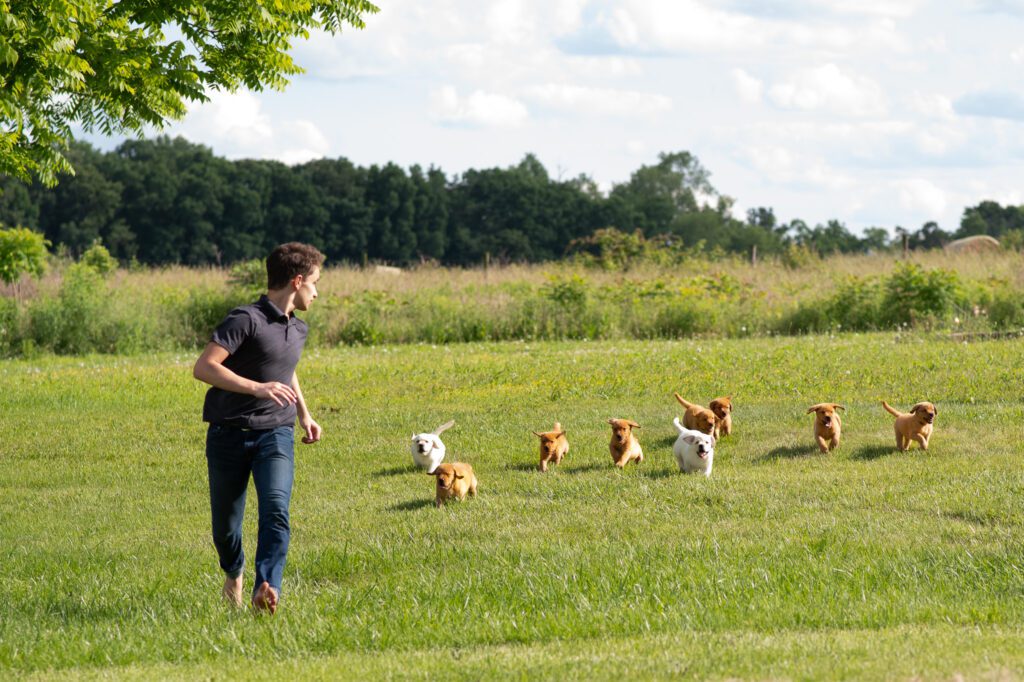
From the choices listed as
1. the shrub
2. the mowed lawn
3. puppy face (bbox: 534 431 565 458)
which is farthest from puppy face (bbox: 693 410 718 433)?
the shrub

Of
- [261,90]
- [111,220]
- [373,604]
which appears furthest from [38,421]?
[111,220]

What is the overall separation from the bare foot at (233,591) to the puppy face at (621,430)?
3848 millimetres

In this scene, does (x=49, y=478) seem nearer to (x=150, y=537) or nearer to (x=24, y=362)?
(x=150, y=537)

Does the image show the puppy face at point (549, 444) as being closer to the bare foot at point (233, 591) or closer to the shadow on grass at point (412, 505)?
the shadow on grass at point (412, 505)

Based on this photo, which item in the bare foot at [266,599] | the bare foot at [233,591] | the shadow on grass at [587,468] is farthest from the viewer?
the shadow on grass at [587,468]

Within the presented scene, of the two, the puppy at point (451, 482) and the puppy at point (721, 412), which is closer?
the puppy at point (451, 482)

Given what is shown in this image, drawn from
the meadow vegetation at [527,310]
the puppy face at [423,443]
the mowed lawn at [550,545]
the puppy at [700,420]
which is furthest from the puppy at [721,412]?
the meadow vegetation at [527,310]

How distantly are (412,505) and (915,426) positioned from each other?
4057 millimetres

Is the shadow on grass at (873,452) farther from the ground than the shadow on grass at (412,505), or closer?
farther from the ground

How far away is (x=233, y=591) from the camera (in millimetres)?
6047

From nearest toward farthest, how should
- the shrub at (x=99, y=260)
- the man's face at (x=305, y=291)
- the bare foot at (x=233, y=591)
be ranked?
1. the man's face at (x=305, y=291)
2. the bare foot at (x=233, y=591)
3. the shrub at (x=99, y=260)

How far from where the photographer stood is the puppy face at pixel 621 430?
30.4ft

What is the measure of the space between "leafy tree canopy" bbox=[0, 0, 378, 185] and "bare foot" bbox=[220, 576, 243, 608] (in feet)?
16.8

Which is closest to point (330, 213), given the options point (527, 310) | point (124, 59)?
point (527, 310)
